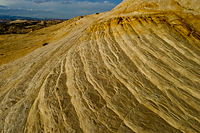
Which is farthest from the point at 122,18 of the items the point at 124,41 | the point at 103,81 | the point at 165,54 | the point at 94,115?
the point at 94,115

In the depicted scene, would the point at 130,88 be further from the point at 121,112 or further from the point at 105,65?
the point at 105,65

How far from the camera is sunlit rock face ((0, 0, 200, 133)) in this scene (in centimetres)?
518

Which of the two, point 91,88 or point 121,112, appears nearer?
point 121,112

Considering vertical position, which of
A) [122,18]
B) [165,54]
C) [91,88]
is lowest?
[91,88]

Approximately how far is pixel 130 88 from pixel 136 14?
8892 millimetres

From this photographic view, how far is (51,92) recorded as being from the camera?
7.03 m

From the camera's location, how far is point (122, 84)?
6.76 meters

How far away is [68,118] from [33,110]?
Answer: 2.27m

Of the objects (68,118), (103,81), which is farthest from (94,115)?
(103,81)

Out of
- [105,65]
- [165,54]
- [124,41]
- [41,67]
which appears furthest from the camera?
[41,67]

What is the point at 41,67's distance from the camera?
1041 centimetres

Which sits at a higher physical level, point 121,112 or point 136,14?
point 136,14

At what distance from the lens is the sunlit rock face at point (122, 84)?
5.18 metres

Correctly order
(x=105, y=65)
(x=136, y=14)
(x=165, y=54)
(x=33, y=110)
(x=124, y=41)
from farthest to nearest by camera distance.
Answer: (x=136, y=14) → (x=124, y=41) → (x=105, y=65) → (x=165, y=54) → (x=33, y=110)
